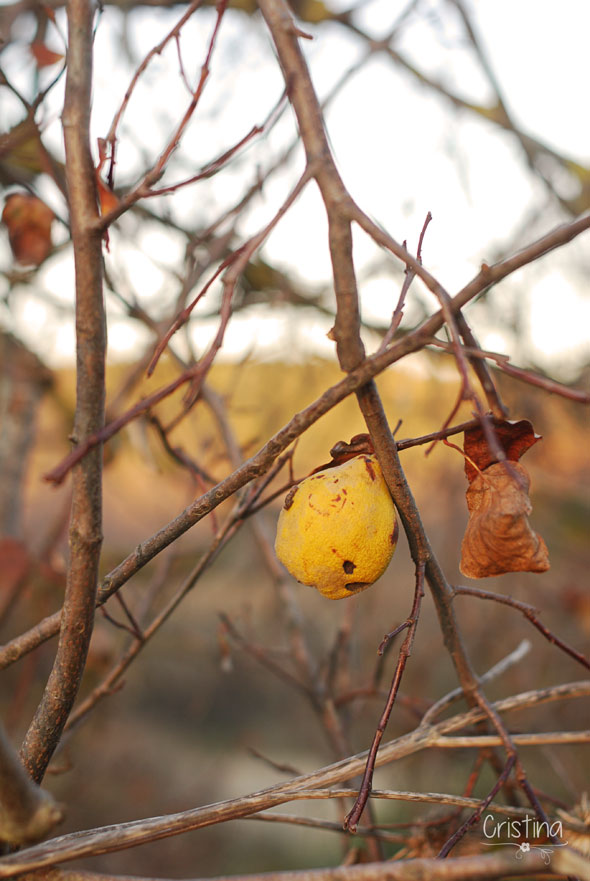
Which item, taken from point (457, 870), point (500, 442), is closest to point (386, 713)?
point (457, 870)

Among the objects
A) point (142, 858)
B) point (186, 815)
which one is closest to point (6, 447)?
point (186, 815)

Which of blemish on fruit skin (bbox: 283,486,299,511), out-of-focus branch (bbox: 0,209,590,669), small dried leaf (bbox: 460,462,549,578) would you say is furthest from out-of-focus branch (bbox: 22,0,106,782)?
small dried leaf (bbox: 460,462,549,578)

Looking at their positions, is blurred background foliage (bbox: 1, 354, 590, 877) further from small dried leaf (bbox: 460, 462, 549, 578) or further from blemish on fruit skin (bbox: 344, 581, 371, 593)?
small dried leaf (bbox: 460, 462, 549, 578)

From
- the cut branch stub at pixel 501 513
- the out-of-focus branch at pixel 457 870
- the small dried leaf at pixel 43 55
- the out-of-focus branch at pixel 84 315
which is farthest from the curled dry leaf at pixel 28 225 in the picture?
the out-of-focus branch at pixel 457 870

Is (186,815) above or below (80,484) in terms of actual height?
below

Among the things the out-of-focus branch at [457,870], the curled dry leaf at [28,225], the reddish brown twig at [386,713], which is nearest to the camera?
the out-of-focus branch at [457,870]

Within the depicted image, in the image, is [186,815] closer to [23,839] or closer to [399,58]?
[23,839]

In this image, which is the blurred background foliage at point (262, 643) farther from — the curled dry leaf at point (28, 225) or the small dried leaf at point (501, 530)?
the small dried leaf at point (501, 530)
